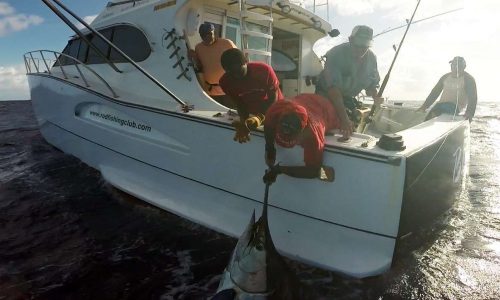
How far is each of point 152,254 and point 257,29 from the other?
12.7 feet

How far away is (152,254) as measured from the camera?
3.86m

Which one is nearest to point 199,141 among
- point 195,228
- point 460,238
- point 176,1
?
point 195,228

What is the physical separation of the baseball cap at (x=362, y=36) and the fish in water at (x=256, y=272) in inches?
83.1

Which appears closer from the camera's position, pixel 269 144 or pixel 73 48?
pixel 269 144

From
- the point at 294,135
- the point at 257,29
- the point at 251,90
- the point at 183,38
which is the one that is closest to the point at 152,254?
the point at 251,90

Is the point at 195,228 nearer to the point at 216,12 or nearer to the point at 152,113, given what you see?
Answer: the point at 152,113

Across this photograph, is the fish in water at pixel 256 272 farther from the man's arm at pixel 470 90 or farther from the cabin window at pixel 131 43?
the man's arm at pixel 470 90

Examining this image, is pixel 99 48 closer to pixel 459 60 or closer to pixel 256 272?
pixel 256 272

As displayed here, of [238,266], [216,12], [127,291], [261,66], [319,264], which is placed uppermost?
[216,12]

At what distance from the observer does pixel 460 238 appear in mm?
4074

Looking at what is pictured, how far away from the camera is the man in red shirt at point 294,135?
2660 millimetres

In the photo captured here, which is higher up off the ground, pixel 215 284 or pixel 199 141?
pixel 199 141

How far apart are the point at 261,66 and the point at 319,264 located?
1965mm

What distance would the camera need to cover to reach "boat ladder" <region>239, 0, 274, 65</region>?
4484 millimetres
